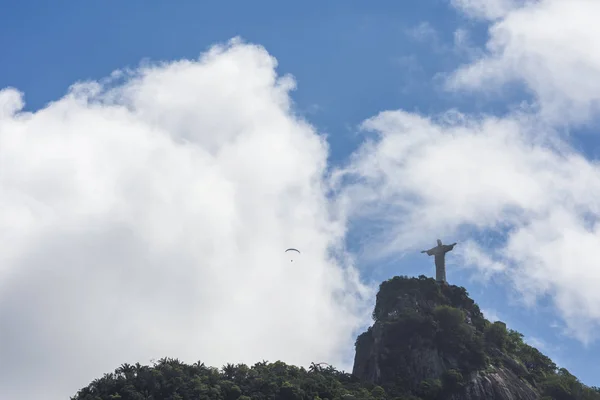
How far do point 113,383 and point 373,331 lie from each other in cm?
4913

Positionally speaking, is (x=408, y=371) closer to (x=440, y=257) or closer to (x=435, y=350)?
(x=435, y=350)

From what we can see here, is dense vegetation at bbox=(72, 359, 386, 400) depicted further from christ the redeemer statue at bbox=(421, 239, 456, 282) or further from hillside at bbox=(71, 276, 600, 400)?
christ the redeemer statue at bbox=(421, 239, 456, 282)

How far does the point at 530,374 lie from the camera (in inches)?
4946

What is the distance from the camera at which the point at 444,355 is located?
120 m

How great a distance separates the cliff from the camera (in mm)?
114812

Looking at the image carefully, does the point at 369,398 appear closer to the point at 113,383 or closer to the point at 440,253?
the point at 113,383

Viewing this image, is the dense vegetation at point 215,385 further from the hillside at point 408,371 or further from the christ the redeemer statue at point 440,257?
the christ the redeemer statue at point 440,257

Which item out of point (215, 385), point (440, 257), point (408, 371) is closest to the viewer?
point (215, 385)

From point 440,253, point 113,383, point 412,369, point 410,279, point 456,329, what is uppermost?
point 440,253

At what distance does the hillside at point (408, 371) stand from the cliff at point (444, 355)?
6.6 inches

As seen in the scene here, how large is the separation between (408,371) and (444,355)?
672 cm

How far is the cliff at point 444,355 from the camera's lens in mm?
114812

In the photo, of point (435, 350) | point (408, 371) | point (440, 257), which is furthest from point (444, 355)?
point (440, 257)

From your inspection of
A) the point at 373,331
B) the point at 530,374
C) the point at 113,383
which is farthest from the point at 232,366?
the point at 530,374
